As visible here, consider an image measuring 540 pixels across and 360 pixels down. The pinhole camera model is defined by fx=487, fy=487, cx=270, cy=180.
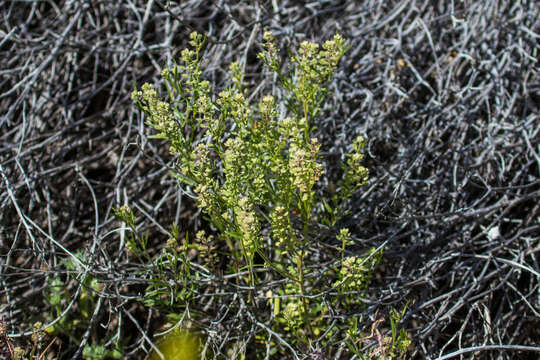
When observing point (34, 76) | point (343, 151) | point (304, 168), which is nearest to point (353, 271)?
point (304, 168)

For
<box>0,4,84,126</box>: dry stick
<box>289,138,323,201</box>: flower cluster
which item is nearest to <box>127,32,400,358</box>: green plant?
<box>289,138,323,201</box>: flower cluster

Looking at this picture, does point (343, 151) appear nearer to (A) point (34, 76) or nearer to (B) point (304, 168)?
(B) point (304, 168)

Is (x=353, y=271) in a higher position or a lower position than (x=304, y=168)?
lower

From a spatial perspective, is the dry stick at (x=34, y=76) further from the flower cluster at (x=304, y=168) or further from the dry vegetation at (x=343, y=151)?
the flower cluster at (x=304, y=168)

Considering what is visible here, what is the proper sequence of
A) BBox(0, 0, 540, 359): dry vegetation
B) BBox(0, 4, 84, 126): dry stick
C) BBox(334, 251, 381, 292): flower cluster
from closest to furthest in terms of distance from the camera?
BBox(334, 251, 381, 292): flower cluster
BBox(0, 0, 540, 359): dry vegetation
BBox(0, 4, 84, 126): dry stick

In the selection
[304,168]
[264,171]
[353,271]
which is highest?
[304,168]

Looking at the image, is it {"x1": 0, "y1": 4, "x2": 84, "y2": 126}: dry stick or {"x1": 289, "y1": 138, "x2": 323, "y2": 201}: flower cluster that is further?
{"x1": 0, "y1": 4, "x2": 84, "y2": 126}: dry stick

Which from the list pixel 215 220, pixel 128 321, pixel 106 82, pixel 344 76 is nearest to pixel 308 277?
pixel 215 220

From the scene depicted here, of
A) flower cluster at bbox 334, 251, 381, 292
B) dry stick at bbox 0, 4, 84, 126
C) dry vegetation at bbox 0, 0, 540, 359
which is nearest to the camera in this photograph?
flower cluster at bbox 334, 251, 381, 292

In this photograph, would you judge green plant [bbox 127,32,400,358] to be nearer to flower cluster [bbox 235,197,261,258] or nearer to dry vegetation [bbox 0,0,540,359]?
flower cluster [bbox 235,197,261,258]
